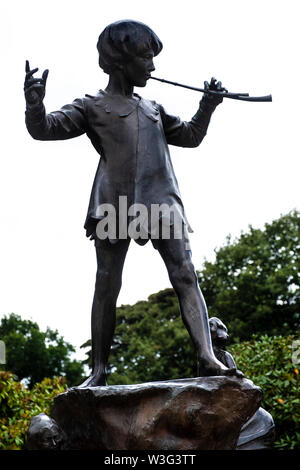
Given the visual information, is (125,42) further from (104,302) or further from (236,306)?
(236,306)

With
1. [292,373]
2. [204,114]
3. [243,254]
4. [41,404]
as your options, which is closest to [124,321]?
[243,254]

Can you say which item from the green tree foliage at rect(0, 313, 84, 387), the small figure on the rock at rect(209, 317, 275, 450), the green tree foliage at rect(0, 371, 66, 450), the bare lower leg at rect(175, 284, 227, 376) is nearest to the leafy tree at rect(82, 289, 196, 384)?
the green tree foliage at rect(0, 313, 84, 387)

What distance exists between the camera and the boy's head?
17.7ft

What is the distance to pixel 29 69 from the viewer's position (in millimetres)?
4980

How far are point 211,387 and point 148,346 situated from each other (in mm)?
22373

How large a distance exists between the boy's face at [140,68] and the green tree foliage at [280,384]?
6309mm

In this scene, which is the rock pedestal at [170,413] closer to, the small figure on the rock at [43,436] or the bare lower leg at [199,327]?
the bare lower leg at [199,327]

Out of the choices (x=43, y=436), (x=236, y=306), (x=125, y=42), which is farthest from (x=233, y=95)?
(x=236, y=306)

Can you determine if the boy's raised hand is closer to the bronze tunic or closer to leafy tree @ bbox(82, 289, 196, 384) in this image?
the bronze tunic

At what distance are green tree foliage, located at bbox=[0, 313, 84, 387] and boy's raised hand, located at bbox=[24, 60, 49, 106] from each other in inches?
1218

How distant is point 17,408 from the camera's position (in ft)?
41.2

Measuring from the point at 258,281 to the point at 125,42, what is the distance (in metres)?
21.8

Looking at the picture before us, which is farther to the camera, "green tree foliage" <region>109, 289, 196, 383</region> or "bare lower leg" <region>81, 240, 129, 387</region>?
"green tree foliage" <region>109, 289, 196, 383</region>

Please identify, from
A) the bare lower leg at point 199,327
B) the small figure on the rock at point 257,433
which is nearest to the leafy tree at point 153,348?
the small figure on the rock at point 257,433
